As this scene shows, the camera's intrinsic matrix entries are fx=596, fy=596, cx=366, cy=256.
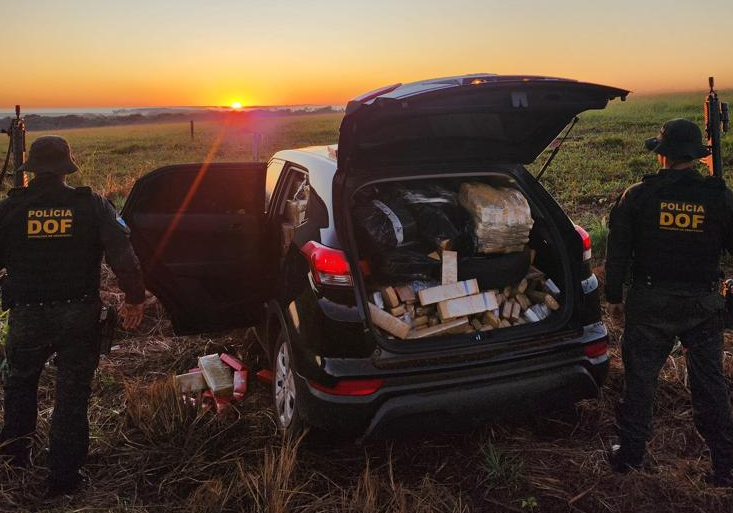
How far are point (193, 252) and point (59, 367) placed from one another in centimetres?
119

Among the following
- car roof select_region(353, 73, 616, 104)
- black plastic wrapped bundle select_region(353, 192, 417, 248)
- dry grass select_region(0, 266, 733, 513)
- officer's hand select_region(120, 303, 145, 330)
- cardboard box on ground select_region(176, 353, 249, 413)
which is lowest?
dry grass select_region(0, 266, 733, 513)

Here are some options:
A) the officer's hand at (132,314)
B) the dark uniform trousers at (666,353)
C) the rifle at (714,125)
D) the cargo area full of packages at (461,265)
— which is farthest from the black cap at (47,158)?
the rifle at (714,125)

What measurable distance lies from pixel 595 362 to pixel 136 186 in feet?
10.3

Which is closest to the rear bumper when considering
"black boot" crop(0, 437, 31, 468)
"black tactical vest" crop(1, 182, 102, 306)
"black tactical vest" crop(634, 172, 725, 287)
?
"black tactical vest" crop(634, 172, 725, 287)

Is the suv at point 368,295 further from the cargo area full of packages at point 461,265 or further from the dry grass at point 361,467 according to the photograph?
the dry grass at point 361,467

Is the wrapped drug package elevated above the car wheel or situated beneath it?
elevated above

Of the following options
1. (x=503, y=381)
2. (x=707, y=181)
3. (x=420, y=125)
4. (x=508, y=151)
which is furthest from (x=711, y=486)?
(x=420, y=125)

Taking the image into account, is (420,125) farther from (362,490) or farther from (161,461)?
(161,461)

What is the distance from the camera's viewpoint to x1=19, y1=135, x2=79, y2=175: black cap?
3.16 metres

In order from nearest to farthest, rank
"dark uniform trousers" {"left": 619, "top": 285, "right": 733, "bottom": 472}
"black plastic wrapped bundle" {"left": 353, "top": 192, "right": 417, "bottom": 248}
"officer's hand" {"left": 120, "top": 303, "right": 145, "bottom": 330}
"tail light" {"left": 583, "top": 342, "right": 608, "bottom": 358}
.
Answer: "dark uniform trousers" {"left": 619, "top": 285, "right": 733, "bottom": 472} → "tail light" {"left": 583, "top": 342, "right": 608, "bottom": 358} → "black plastic wrapped bundle" {"left": 353, "top": 192, "right": 417, "bottom": 248} → "officer's hand" {"left": 120, "top": 303, "right": 145, "bottom": 330}

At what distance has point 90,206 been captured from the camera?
3176 mm

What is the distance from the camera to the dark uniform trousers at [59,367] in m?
3.20

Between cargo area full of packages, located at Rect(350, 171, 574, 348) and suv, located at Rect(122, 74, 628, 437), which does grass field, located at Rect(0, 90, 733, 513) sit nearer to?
suv, located at Rect(122, 74, 628, 437)

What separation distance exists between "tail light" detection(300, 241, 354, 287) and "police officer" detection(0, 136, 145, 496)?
1139 millimetres
